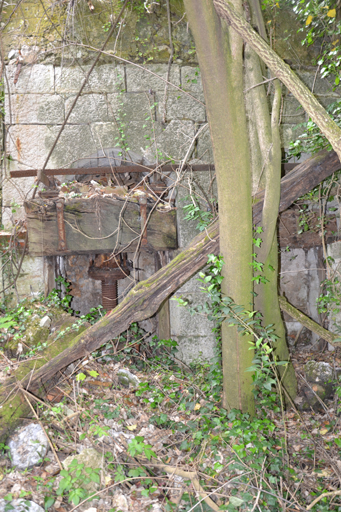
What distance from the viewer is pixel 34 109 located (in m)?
4.64

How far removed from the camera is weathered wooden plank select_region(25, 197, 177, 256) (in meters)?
4.16

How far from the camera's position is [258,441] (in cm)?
266

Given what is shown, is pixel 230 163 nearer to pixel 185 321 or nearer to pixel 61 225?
pixel 61 225

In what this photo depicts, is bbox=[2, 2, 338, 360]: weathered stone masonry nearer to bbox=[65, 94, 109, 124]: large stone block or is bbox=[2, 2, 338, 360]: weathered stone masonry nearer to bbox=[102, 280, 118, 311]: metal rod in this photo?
bbox=[65, 94, 109, 124]: large stone block

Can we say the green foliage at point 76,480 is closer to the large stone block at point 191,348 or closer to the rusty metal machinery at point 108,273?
the large stone block at point 191,348

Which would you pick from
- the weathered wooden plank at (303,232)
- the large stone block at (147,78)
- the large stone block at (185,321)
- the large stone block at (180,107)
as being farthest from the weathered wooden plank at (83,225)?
the weathered wooden plank at (303,232)

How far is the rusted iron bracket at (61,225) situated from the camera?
162 inches

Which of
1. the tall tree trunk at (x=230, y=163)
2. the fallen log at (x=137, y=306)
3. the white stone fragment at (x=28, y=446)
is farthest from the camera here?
the fallen log at (x=137, y=306)

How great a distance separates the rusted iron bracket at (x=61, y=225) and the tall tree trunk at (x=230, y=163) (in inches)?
82.8

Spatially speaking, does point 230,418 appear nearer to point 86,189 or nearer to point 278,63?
point 278,63

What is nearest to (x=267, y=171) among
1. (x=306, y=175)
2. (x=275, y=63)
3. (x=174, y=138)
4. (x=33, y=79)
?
(x=306, y=175)

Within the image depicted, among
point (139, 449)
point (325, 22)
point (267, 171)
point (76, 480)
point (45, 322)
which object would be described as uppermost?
point (325, 22)

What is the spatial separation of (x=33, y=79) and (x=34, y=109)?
1.25ft

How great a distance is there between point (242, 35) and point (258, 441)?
112 inches
